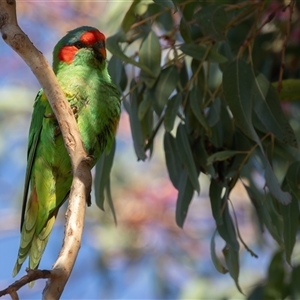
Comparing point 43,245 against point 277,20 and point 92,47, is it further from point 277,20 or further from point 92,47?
point 277,20

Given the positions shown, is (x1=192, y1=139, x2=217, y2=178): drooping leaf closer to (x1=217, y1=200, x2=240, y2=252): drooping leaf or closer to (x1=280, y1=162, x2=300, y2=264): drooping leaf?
(x1=217, y1=200, x2=240, y2=252): drooping leaf

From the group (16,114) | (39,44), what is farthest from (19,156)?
(39,44)

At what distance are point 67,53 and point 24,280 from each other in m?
1.50

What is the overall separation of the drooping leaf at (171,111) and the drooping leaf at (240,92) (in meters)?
0.22

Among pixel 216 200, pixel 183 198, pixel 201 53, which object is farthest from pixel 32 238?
pixel 201 53

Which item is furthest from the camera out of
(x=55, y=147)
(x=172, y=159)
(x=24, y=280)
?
Answer: (x=172, y=159)

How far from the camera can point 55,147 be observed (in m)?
2.33

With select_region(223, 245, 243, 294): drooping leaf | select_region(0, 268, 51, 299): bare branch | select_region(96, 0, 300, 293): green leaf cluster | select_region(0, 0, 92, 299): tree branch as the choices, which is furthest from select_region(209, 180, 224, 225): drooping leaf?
select_region(0, 268, 51, 299): bare branch

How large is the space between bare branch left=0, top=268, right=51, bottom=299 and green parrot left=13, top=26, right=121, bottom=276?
1049mm

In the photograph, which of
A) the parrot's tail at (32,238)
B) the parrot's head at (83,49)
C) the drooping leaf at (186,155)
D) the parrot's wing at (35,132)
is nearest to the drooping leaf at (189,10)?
the parrot's head at (83,49)

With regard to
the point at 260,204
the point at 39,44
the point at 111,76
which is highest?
the point at 39,44

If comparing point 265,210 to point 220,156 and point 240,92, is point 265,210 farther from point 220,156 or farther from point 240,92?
point 240,92

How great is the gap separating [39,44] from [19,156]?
2.57 feet

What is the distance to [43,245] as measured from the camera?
2.38 metres
